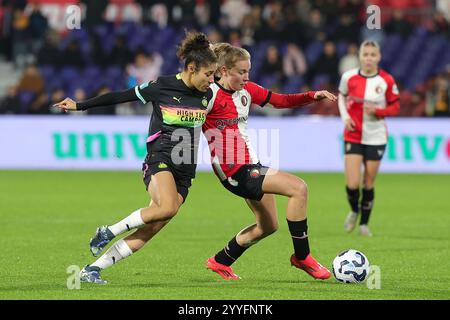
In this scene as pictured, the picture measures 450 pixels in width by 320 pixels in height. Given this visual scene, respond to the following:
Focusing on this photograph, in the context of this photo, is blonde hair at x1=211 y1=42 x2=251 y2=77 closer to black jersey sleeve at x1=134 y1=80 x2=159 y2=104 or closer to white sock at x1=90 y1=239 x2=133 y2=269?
black jersey sleeve at x1=134 y1=80 x2=159 y2=104

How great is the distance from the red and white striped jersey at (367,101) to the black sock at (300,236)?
4329 mm

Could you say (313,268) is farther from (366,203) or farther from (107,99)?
(366,203)

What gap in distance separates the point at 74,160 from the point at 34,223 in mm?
7620

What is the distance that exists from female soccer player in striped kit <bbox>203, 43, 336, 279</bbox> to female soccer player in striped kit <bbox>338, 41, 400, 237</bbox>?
157 inches

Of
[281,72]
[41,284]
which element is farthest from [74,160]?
[41,284]

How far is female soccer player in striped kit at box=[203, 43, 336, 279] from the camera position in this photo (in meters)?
8.30

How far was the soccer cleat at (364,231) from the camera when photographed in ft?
40.2

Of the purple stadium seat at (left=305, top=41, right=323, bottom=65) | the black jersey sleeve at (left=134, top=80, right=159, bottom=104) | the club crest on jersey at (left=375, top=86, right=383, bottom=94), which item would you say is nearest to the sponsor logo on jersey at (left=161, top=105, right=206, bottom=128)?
the black jersey sleeve at (left=134, top=80, right=159, bottom=104)

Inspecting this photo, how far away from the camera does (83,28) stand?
960 inches

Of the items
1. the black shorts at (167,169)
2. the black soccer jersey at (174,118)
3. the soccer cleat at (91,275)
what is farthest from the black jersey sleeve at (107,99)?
the soccer cleat at (91,275)

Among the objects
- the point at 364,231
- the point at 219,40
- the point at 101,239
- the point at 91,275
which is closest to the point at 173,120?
the point at 101,239

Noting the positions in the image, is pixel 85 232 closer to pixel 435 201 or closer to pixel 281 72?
pixel 435 201

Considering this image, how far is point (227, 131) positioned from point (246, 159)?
0.27 meters

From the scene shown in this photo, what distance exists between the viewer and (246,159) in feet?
27.9
